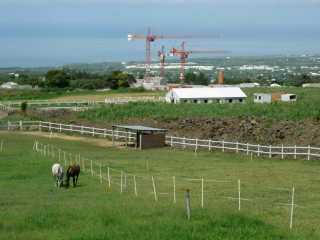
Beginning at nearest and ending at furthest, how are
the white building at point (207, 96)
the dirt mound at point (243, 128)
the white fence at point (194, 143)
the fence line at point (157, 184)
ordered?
1. the fence line at point (157, 184)
2. the white fence at point (194, 143)
3. the dirt mound at point (243, 128)
4. the white building at point (207, 96)

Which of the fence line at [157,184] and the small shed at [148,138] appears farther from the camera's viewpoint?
the small shed at [148,138]

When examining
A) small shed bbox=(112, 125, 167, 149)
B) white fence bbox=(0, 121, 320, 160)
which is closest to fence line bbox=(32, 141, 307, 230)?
small shed bbox=(112, 125, 167, 149)

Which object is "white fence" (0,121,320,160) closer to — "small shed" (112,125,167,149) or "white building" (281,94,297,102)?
"small shed" (112,125,167,149)

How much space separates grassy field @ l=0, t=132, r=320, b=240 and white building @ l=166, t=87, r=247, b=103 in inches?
1865

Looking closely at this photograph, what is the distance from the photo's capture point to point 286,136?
181 ft

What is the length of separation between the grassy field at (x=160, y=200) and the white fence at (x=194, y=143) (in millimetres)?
1694

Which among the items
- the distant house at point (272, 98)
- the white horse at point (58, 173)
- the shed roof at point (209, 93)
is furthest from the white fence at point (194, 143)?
the distant house at point (272, 98)

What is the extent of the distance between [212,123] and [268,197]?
38.0m

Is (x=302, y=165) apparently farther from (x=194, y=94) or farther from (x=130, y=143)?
(x=194, y=94)

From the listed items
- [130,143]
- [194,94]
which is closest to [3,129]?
[130,143]

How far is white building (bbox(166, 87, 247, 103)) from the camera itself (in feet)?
310

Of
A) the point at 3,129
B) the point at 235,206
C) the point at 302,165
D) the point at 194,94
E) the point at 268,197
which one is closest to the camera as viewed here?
the point at 235,206

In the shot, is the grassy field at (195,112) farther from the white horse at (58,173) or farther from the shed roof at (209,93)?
the white horse at (58,173)

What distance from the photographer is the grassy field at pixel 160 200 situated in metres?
17.8
